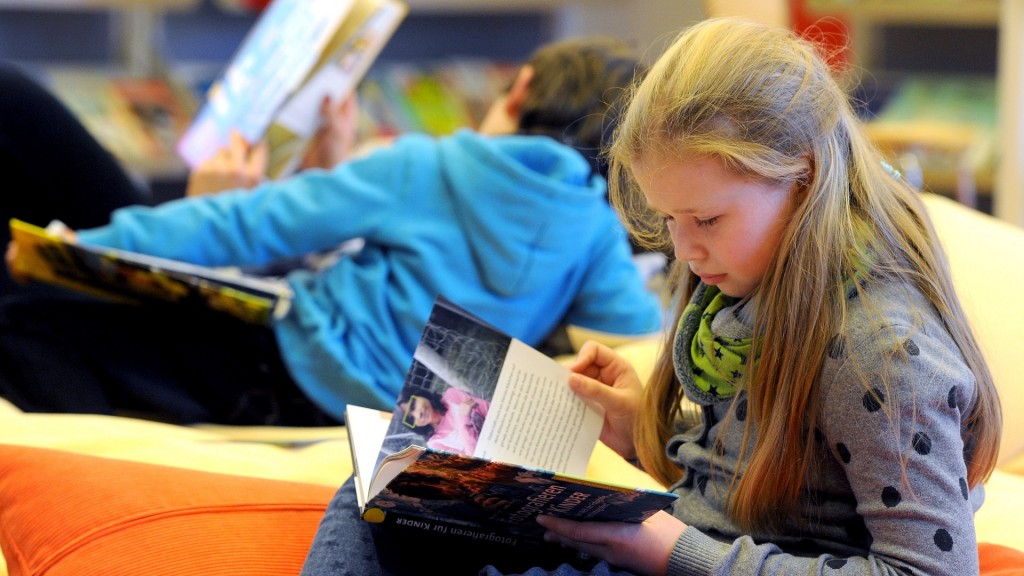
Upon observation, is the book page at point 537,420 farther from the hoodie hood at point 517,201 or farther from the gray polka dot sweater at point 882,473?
the hoodie hood at point 517,201

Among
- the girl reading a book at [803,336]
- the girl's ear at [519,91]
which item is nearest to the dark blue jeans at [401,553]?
the girl reading a book at [803,336]

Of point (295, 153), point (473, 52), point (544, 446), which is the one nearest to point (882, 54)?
point (473, 52)

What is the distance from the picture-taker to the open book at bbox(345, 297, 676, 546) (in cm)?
67

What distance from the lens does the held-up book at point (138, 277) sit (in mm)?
1326

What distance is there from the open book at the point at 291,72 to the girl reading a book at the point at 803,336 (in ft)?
3.04

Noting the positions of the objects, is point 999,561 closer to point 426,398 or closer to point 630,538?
point 630,538

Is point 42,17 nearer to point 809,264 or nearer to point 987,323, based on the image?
point 987,323

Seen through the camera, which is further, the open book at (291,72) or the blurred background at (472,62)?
the blurred background at (472,62)

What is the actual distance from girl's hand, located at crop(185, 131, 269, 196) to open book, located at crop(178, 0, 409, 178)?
0.01 m

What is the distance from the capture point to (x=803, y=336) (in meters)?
0.71

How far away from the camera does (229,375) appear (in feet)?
4.88

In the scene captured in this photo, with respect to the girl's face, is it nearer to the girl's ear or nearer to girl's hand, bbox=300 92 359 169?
the girl's ear

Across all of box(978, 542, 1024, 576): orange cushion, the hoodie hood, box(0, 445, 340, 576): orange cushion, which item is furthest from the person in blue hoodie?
box(978, 542, 1024, 576): orange cushion

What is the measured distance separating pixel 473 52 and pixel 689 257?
2.83m
